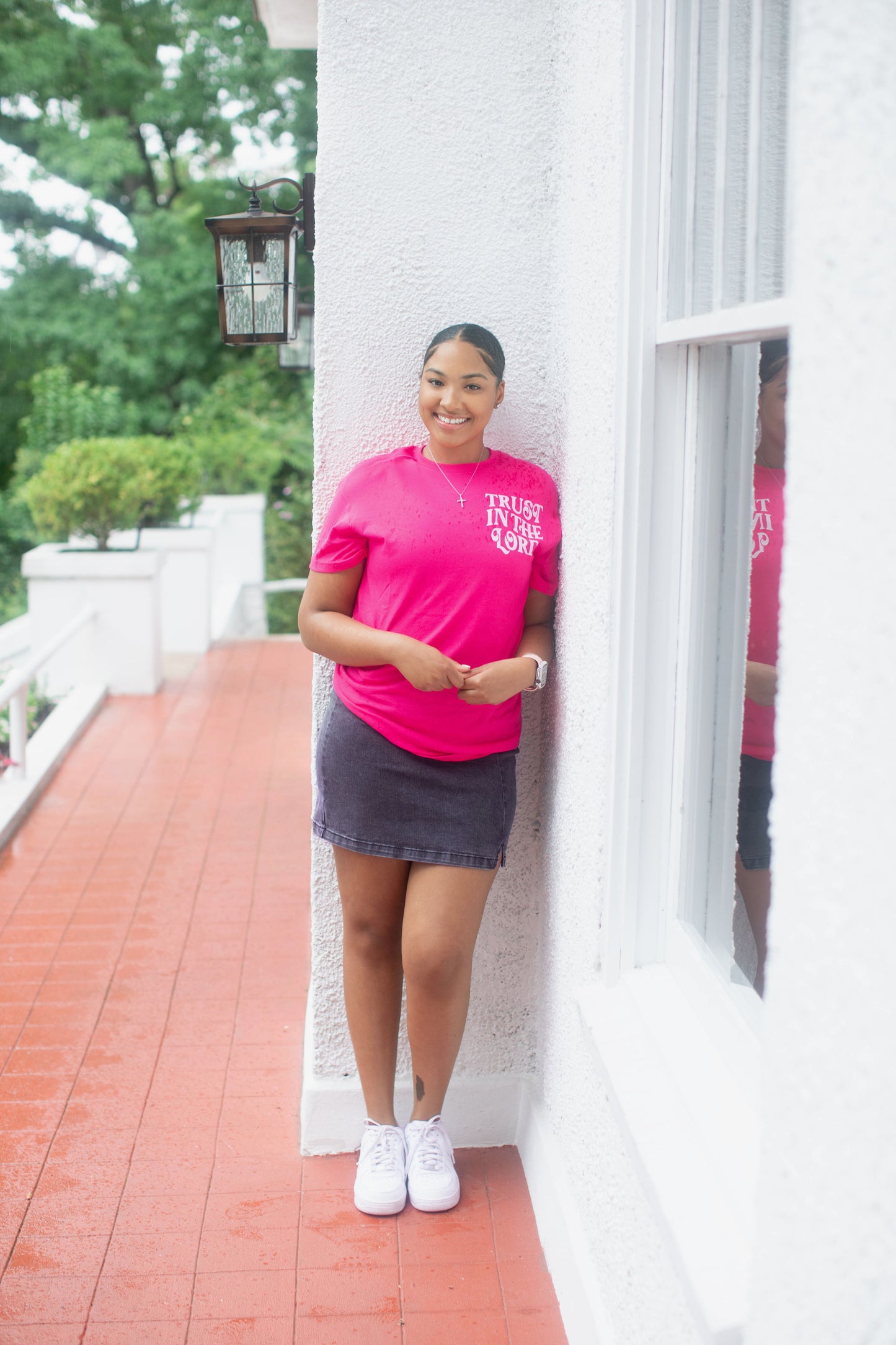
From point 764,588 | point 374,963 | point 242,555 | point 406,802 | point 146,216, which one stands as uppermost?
point 146,216

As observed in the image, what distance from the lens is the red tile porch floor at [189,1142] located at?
2.26m

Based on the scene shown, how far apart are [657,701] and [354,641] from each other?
0.65 metres

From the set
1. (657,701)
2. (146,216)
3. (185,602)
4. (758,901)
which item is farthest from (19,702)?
(146,216)

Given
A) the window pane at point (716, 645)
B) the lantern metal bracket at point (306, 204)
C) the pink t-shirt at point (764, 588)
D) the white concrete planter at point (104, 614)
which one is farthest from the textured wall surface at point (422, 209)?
the white concrete planter at point (104, 614)

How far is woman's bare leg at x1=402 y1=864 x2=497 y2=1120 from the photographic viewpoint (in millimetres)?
2434

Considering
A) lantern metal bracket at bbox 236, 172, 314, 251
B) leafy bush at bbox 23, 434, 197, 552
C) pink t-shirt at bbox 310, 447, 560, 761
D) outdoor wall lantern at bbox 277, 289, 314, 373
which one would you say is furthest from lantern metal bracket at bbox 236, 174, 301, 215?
leafy bush at bbox 23, 434, 197, 552

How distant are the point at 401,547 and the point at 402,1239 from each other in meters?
1.39

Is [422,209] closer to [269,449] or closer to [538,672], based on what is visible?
[538,672]

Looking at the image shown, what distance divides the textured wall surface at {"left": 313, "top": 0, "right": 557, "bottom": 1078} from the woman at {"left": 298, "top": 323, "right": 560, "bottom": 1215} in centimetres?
20

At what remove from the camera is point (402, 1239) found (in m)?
2.46

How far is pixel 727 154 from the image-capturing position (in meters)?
1.67

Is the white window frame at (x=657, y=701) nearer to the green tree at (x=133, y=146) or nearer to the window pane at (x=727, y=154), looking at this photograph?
the window pane at (x=727, y=154)

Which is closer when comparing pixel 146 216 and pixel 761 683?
pixel 761 683

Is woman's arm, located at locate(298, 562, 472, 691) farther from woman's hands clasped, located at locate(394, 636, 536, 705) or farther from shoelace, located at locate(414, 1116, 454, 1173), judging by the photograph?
shoelace, located at locate(414, 1116, 454, 1173)
